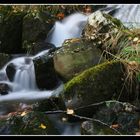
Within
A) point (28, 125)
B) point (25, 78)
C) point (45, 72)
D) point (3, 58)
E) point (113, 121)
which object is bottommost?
point (113, 121)

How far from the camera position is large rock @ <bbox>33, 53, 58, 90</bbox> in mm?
A: 5643

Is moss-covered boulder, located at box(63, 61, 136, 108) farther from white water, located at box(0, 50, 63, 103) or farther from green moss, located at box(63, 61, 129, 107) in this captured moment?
white water, located at box(0, 50, 63, 103)

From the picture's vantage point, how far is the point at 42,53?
20.6 ft

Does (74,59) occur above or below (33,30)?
below

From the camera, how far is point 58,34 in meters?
7.15

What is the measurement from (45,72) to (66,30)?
177 centimetres

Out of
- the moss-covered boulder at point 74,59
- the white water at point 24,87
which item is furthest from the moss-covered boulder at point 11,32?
the moss-covered boulder at point 74,59

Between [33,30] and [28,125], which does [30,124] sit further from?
[33,30]

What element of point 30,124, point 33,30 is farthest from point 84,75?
point 33,30

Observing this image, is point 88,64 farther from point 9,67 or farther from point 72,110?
point 9,67

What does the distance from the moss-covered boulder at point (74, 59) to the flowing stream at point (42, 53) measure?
0.24m

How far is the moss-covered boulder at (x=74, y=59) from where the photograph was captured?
536cm

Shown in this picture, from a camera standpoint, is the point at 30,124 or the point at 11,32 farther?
the point at 11,32

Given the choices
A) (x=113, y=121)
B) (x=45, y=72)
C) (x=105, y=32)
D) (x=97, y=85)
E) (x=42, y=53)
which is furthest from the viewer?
(x=42, y=53)
